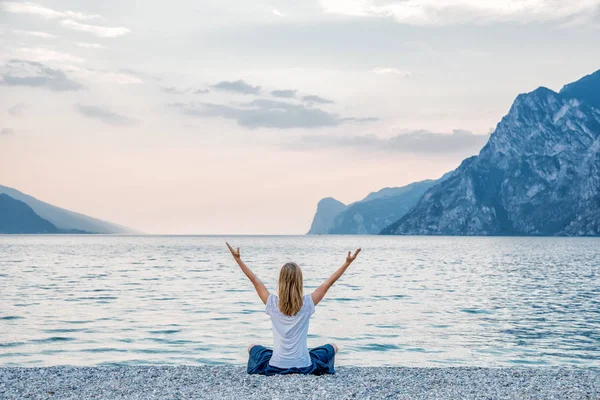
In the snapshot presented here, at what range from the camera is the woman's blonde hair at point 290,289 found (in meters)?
12.2

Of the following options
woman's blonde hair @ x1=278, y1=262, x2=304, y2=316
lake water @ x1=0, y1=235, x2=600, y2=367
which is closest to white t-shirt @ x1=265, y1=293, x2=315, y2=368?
woman's blonde hair @ x1=278, y1=262, x2=304, y2=316

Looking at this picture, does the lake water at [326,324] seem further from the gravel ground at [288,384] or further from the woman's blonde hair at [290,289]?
the woman's blonde hair at [290,289]

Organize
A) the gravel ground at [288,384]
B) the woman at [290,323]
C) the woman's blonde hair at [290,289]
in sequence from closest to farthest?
the woman's blonde hair at [290,289] < the woman at [290,323] < the gravel ground at [288,384]

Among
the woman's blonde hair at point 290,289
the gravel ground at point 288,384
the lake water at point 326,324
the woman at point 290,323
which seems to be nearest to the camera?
the woman's blonde hair at point 290,289

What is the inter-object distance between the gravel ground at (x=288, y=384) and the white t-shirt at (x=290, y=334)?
34 cm

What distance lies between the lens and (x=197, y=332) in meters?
27.0

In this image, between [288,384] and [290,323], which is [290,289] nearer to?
[290,323]

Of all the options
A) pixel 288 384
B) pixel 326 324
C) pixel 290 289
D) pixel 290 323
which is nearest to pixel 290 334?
pixel 290 323

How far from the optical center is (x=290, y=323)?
1312 cm

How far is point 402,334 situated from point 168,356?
32.6 feet

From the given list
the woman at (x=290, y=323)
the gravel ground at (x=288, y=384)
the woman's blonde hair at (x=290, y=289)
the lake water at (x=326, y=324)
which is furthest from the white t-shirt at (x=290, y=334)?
the lake water at (x=326, y=324)

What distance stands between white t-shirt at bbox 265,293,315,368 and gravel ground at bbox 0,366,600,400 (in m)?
0.34

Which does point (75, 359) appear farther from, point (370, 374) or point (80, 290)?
point (80, 290)

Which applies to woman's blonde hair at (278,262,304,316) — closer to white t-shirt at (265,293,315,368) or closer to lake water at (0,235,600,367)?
white t-shirt at (265,293,315,368)
